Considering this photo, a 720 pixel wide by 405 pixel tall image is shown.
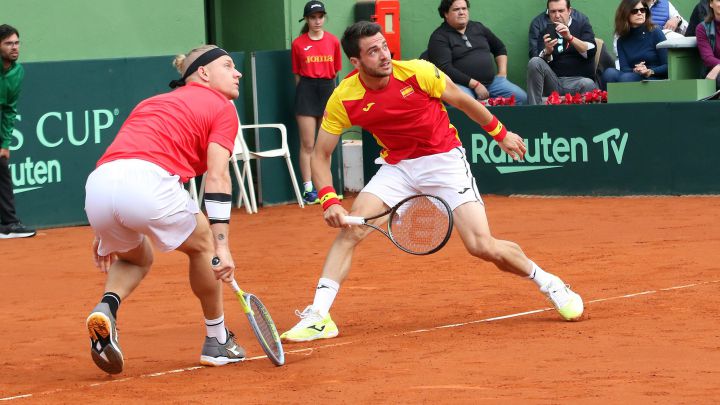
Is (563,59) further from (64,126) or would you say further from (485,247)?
(485,247)

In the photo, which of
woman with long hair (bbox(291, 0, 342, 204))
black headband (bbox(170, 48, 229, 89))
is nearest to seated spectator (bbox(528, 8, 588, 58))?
woman with long hair (bbox(291, 0, 342, 204))

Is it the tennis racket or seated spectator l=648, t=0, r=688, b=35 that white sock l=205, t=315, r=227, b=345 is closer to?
the tennis racket

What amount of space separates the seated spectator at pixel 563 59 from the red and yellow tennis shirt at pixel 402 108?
26.2ft

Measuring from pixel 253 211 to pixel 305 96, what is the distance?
1483 mm

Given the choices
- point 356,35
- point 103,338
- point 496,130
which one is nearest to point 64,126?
point 356,35

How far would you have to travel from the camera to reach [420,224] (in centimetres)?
732

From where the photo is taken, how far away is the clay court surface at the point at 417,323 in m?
6.15

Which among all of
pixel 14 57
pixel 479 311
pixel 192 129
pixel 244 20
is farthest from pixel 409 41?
pixel 192 129

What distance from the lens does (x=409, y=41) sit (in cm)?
1853

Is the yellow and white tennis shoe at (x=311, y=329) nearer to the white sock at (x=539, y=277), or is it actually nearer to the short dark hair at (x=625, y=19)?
the white sock at (x=539, y=277)

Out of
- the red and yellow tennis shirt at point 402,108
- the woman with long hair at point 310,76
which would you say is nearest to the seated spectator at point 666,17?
the woman with long hair at point 310,76

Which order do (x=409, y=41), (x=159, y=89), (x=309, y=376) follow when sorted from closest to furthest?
(x=309, y=376) < (x=159, y=89) < (x=409, y=41)

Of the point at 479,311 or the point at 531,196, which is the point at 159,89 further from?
the point at 479,311

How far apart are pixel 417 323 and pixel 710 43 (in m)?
7.51
